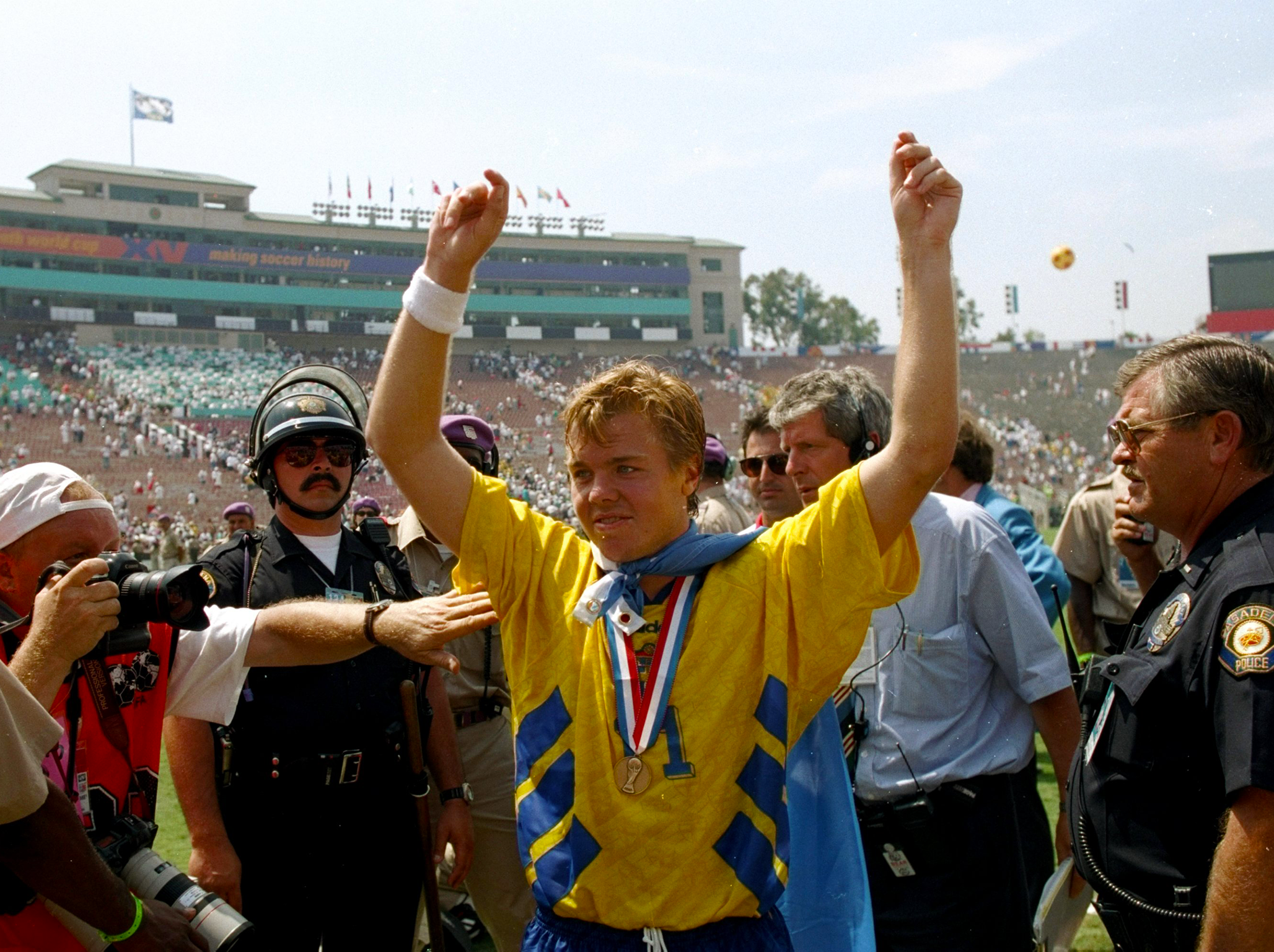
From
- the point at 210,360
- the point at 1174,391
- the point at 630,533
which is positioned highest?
the point at 210,360

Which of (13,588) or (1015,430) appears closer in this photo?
(13,588)

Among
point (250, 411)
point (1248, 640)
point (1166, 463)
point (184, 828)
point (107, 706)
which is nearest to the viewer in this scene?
point (1248, 640)

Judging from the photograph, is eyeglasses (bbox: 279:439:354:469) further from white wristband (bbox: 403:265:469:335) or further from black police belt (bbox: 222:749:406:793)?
white wristband (bbox: 403:265:469:335)

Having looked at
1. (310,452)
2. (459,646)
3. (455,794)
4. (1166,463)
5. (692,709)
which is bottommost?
(455,794)

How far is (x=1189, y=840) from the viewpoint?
84.3 inches

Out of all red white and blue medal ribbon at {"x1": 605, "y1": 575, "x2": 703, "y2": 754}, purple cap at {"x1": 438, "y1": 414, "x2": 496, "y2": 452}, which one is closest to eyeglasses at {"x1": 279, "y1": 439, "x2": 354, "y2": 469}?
purple cap at {"x1": 438, "y1": 414, "x2": 496, "y2": 452}

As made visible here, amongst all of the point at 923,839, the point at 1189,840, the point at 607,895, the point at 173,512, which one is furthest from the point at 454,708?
the point at 173,512

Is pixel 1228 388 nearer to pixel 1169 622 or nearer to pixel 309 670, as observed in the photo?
pixel 1169 622

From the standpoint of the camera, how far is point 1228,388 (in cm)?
231

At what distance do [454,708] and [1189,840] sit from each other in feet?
9.63

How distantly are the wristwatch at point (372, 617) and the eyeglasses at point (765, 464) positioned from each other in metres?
2.31

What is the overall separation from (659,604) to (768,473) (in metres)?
2.67

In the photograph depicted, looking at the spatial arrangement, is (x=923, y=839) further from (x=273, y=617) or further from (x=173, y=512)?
(x=173, y=512)

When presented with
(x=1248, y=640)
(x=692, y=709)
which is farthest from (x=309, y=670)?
(x=1248, y=640)
